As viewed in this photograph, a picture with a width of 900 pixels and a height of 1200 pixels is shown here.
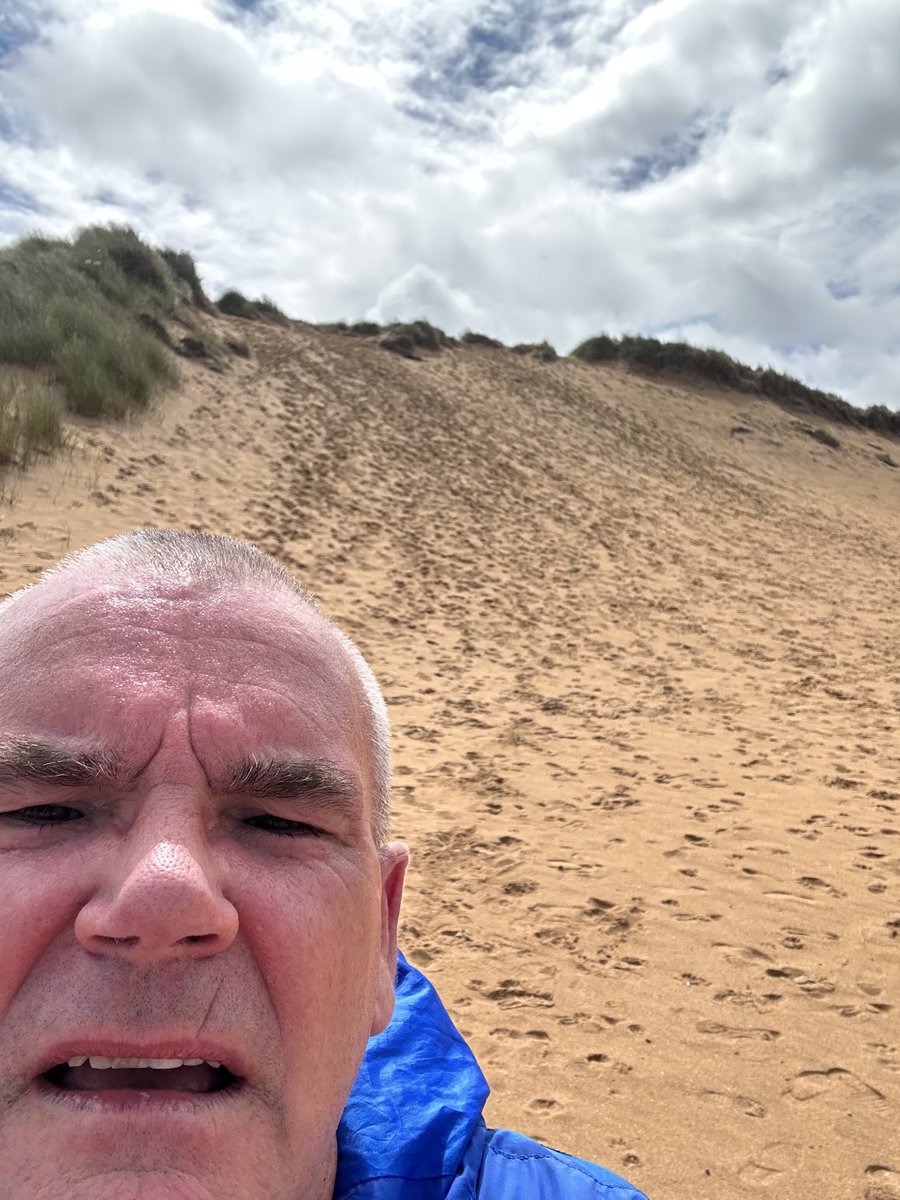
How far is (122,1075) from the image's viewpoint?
2.92 ft

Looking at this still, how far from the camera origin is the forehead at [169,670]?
3.64 ft

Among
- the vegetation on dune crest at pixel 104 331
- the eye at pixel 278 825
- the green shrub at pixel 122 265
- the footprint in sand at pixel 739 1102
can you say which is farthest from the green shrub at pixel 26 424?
the eye at pixel 278 825

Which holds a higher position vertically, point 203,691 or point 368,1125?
point 203,691

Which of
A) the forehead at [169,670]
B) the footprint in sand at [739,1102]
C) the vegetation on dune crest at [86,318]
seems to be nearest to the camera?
the forehead at [169,670]

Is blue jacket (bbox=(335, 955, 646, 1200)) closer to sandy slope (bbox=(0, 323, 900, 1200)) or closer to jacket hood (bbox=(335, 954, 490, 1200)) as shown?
jacket hood (bbox=(335, 954, 490, 1200))

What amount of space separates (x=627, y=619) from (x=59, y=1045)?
395 inches

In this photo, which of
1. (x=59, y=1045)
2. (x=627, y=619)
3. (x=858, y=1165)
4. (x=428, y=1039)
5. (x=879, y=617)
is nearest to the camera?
(x=59, y=1045)

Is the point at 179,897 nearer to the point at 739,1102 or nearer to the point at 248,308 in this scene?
the point at 739,1102

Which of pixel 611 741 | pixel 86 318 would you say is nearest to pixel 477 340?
pixel 86 318

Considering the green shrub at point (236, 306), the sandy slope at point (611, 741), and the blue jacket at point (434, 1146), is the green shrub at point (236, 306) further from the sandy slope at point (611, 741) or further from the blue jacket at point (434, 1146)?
the blue jacket at point (434, 1146)

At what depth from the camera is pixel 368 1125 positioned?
4.48 feet

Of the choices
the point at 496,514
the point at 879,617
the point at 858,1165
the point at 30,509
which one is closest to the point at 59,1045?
the point at 858,1165

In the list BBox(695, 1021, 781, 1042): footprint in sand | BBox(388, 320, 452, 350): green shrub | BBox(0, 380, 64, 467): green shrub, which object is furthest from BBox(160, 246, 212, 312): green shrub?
BBox(695, 1021, 781, 1042): footprint in sand

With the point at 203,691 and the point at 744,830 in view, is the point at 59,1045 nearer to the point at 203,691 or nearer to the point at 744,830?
the point at 203,691
